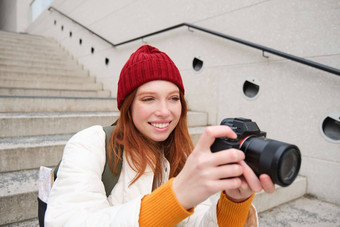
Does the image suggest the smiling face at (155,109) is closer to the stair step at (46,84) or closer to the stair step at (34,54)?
the stair step at (46,84)

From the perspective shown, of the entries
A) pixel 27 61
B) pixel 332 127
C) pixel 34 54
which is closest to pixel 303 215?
pixel 332 127

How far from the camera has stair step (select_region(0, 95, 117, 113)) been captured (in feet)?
8.18

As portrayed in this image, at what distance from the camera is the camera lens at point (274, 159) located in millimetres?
583

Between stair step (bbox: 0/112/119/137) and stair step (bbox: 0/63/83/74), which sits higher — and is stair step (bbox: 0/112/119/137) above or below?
below

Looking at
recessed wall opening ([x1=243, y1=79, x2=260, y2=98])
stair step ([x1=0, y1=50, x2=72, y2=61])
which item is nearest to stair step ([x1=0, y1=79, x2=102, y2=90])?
stair step ([x1=0, y1=50, x2=72, y2=61])

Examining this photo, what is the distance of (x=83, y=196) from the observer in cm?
72

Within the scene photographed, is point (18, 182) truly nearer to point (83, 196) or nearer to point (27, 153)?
point (27, 153)

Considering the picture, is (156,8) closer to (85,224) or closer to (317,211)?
(317,211)

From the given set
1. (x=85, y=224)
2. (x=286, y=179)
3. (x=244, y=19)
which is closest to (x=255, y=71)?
(x=244, y=19)

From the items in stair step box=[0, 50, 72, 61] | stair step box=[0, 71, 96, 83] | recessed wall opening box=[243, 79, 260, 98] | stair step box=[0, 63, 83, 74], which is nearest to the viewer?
recessed wall opening box=[243, 79, 260, 98]

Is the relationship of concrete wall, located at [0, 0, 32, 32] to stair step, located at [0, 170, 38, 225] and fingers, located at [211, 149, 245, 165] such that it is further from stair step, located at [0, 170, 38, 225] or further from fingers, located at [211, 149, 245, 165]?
fingers, located at [211, 149, 245, 165]

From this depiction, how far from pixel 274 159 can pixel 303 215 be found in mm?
1438

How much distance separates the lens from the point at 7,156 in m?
1.75

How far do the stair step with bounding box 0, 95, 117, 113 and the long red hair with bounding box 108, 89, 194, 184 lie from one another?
2020 mm
